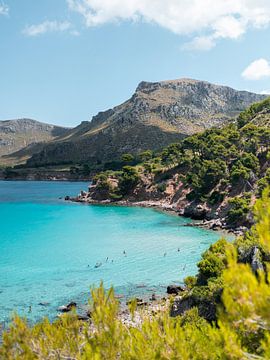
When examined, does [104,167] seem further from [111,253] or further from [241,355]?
[241,355]

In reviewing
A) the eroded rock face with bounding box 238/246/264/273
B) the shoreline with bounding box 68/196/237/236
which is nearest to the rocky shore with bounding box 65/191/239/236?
the shoreline with bounding box 68/196/237/236

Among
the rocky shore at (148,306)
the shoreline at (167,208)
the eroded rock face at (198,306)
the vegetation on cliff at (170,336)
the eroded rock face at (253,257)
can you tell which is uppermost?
the vegetation on cliff at (170,336)

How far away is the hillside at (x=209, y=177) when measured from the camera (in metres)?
67.9

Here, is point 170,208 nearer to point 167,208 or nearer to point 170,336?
point 167,208

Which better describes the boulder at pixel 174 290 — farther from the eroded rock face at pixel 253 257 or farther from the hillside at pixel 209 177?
the hillside at pixel 209 177

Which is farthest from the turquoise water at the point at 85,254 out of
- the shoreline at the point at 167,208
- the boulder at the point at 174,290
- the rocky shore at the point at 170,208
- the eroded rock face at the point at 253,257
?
the eroded rock face at the point at 253,257

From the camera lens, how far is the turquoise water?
35.5 m

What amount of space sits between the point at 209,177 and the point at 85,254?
36.9 m

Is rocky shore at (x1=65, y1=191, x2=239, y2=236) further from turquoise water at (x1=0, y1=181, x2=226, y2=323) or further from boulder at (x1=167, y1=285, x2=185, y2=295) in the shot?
boulder at (x1=167, y1=285, x2=185, y2=295)

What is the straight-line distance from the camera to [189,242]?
53.9m

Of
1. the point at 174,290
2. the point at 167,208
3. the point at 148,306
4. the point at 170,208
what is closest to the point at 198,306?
the point at 148,306

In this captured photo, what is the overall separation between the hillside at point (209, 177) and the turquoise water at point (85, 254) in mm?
6232

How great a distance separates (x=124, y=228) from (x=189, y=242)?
1525 centimetres

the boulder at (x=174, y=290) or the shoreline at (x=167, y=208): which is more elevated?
the shoreline at (x=167, y=208)
